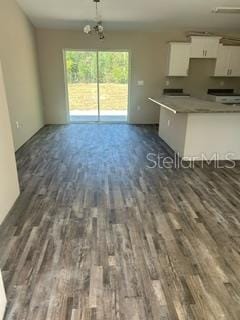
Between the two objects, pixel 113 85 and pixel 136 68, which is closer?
pixel 136 68

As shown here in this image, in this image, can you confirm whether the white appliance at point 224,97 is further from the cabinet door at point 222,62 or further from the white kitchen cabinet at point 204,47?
the white kitchen cabinet at point 204,47

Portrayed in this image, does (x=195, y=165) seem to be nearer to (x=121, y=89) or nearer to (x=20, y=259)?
(x=20, y=259)

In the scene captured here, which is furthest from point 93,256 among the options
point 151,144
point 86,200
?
point 151,144

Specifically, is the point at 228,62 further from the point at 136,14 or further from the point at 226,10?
the point at 136,14

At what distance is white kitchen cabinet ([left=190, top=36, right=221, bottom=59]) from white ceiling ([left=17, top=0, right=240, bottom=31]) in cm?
25

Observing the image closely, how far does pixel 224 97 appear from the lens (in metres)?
6.27

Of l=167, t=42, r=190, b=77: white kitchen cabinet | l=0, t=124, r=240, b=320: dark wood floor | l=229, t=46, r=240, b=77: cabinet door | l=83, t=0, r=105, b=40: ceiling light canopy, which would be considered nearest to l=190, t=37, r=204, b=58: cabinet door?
l=167, t=42, r=190, b=77: white kitchen cabinet

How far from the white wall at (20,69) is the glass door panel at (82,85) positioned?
0.92 meters

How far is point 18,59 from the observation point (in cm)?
484

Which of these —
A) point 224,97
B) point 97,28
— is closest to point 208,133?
point 97,28

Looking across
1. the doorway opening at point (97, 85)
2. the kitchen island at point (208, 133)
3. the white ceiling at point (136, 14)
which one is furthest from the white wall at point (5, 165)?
the doorway opening at point (97, 85)

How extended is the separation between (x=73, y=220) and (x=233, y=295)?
5.00 feet

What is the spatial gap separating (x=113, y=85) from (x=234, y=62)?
3245 millimetres

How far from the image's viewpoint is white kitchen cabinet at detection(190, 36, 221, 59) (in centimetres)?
602
